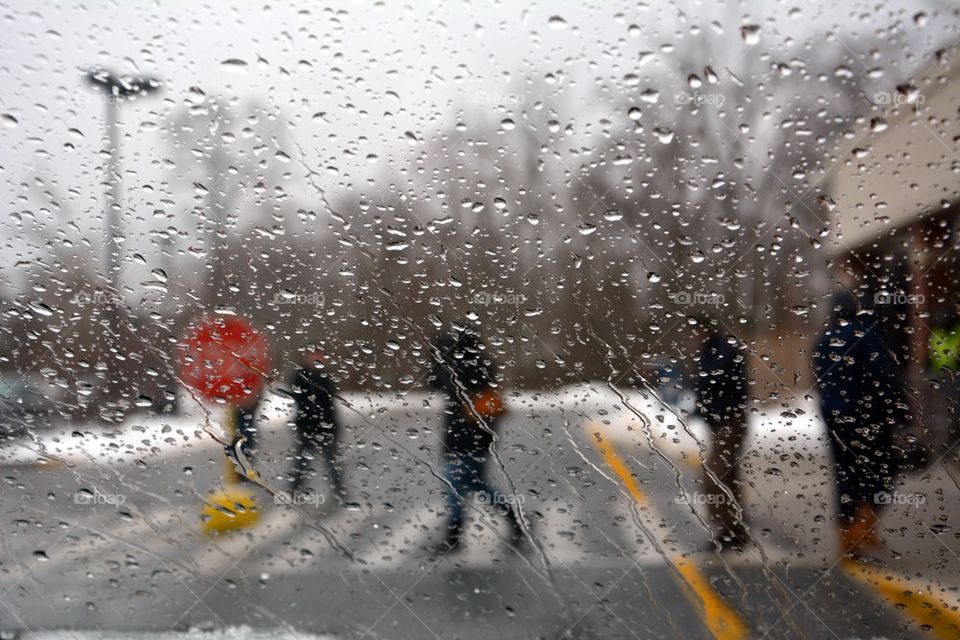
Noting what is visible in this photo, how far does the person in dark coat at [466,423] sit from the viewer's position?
7.56 ft

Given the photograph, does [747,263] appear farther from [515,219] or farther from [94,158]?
[94,158]

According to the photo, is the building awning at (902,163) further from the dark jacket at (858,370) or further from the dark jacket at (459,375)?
the dark jacket at (459,375)

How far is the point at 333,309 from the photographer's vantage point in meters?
2.31

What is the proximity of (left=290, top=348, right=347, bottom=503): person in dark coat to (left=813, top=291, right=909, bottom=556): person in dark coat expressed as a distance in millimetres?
1828

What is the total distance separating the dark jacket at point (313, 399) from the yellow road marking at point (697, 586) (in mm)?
995

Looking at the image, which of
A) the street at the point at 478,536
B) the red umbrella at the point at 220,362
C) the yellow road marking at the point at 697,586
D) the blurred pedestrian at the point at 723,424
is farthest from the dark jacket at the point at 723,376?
the red umbrella at the point at 220,362

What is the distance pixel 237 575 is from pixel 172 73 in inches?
73.4

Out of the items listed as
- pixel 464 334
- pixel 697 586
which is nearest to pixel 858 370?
pixel 697 586

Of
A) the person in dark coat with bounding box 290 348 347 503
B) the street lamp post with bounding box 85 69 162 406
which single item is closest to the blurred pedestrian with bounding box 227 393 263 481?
the person in dark coat with bounding box 290 348 347 503

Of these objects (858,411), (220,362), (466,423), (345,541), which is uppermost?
(858,411)

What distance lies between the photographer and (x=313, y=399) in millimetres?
2303

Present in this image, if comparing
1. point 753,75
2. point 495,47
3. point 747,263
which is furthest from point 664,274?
point 495,47

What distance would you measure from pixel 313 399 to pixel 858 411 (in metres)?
2.05

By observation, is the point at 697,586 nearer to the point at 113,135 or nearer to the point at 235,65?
the point at 235,65
